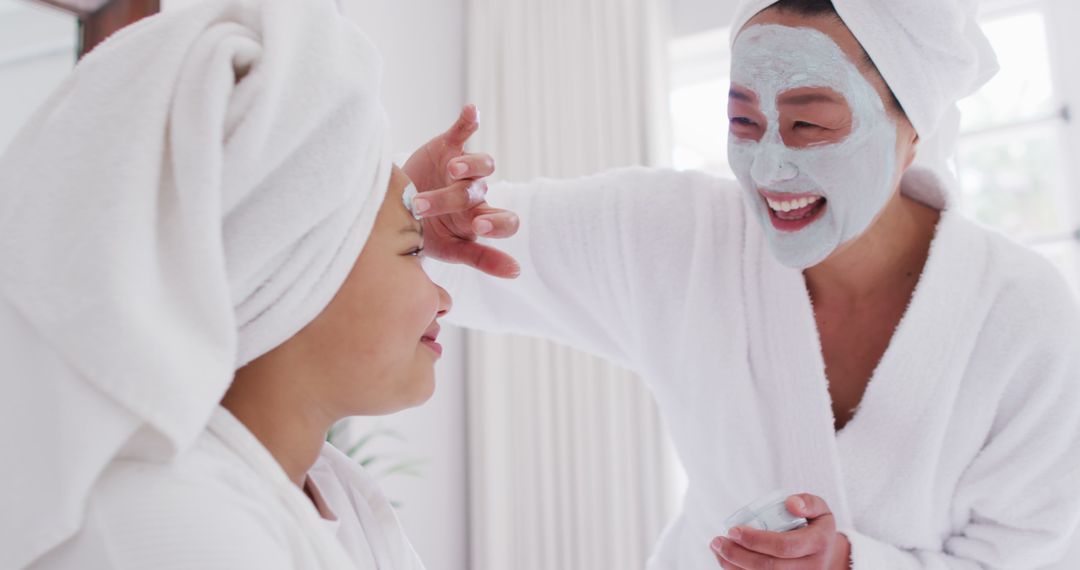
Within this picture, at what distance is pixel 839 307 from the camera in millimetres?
1225

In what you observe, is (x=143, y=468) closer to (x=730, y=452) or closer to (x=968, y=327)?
(x=730, y=452)

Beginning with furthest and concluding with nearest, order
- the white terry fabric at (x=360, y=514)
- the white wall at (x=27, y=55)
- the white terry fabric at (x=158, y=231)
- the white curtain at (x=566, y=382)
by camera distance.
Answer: the white curtain at (x=566, y=382), the white wall at (x=27, y=55), the white terry fabric at (x=360, y=514), the white terry fabric at (x=158, y=231)

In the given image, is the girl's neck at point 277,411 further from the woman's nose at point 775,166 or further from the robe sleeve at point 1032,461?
the robe sleeve at point 1032,461

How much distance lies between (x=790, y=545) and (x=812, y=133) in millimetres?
482

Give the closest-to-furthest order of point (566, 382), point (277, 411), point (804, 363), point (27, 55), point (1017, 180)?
point (277, 411) < point (804, 363) < point (27, 55) < point (1017, 180) < point (566, 382)

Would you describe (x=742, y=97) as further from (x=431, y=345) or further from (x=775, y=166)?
(x=431, y=345)

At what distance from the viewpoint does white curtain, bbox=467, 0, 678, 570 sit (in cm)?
267

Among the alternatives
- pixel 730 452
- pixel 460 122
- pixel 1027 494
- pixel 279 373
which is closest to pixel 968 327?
pixel 1027 494

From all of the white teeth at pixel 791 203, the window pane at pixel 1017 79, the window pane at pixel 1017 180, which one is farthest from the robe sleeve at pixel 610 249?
the window pane at pixel 1017 79

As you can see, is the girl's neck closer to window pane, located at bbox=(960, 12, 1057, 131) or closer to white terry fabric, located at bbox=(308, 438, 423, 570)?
white terry fabric, located at bbox=(308, 438, 423, 570)

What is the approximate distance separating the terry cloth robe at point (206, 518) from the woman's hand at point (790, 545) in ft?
1.43

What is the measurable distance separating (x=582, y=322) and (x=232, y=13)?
71 cm

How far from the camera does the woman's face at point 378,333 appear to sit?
31.1 inches

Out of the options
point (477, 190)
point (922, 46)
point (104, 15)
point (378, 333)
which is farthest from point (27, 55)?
point (922, 46)
